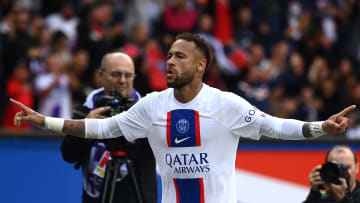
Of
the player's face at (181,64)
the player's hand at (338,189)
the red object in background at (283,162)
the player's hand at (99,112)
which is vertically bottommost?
the player's hand at (338,189)

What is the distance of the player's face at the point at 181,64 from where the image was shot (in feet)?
15.9

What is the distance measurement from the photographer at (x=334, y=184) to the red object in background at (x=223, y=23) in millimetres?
5748

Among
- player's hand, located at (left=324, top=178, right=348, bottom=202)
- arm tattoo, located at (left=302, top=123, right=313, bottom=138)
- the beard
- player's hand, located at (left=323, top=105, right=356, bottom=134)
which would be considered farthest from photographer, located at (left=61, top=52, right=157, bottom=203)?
player's hand, located at (left=323, top=105, right=356, bottom=134)

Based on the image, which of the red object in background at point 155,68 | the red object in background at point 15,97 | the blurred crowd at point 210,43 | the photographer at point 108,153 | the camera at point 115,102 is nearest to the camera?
the camera at point 115,102

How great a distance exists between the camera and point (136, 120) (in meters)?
5.04

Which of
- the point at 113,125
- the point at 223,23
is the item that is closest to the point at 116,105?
the point at 113,125

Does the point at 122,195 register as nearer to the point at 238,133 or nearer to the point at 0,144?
the point at 238,133

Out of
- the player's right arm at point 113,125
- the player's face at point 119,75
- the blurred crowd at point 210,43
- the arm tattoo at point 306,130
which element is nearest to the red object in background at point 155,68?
the blurred crowd at point 210,43

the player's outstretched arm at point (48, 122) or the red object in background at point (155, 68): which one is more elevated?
the red object in background at point (155, 68)

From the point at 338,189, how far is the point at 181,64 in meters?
1.88

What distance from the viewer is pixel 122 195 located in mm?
5859

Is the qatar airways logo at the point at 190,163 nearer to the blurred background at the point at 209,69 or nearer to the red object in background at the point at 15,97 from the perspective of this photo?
the blurred background at the point at 209,69

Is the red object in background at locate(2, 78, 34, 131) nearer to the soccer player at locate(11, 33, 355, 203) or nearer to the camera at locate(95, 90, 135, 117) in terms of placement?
the camera at locate(95, 90, 135, 117)

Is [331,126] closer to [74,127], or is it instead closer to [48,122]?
[74,127]
